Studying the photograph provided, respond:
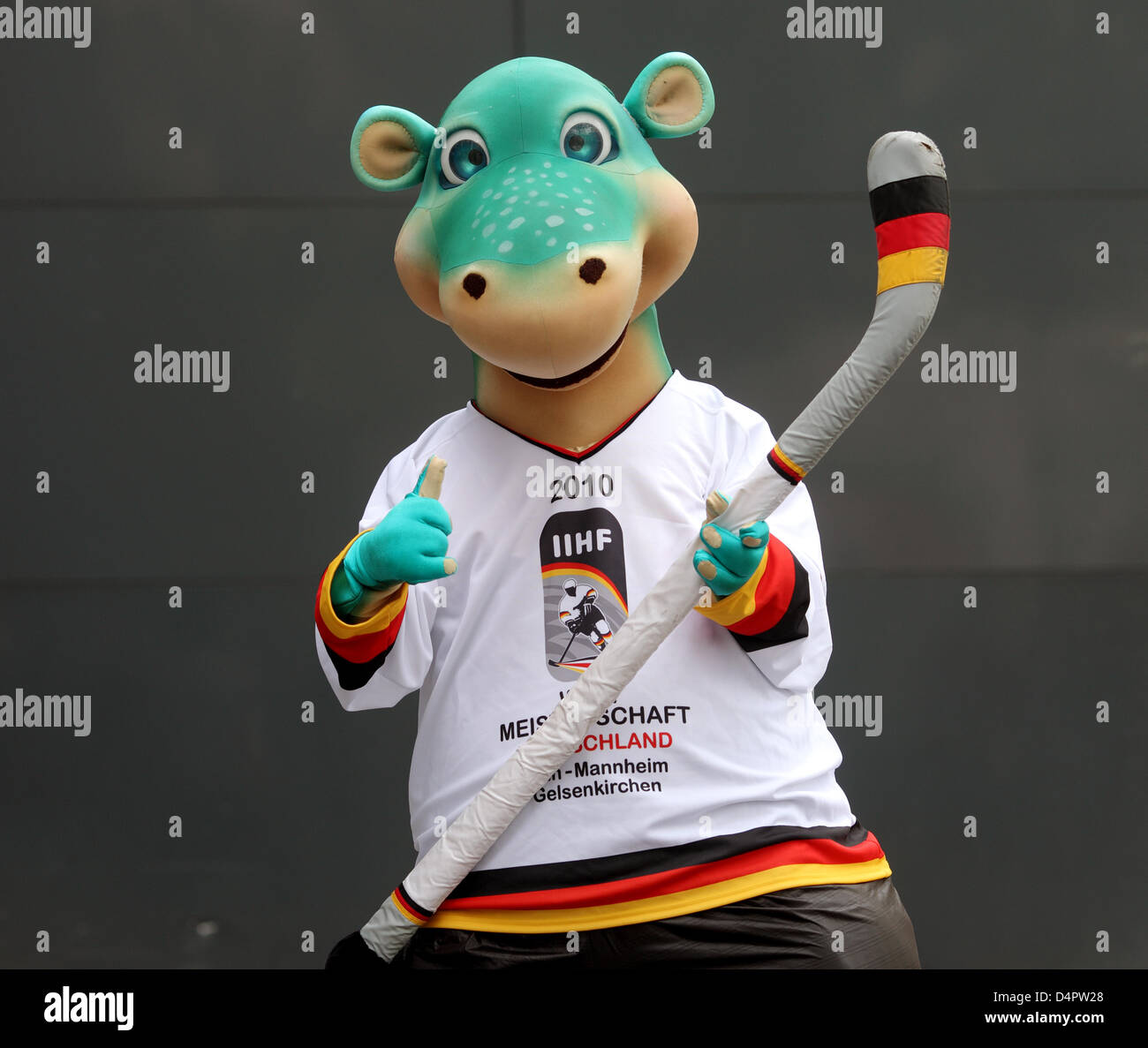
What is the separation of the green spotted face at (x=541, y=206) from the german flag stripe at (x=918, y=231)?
1.30 ft

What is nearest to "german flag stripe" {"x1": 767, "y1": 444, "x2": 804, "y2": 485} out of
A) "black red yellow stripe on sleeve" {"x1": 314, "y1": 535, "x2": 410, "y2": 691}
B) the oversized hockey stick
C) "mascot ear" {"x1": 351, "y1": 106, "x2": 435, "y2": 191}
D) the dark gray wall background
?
the oversized hockey stick

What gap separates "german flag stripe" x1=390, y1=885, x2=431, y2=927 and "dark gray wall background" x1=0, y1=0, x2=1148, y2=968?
5.71 ft

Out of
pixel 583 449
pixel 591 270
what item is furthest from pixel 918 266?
pixel 583 449

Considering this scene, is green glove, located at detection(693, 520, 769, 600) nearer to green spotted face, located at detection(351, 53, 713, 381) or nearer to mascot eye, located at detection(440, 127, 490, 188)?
green spotted face, located at detection(351, 53, 713, 381)

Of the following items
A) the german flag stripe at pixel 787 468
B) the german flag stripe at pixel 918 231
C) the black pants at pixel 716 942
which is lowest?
the black pants at pixel 716 942

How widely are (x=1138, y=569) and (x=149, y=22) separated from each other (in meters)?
3.62

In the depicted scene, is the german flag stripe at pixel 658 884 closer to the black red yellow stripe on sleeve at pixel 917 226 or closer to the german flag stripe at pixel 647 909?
the german flag stripe at pixel 647 909

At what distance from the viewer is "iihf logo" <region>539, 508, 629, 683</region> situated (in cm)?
210

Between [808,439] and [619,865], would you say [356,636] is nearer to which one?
[619,865]

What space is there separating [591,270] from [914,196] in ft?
1.79

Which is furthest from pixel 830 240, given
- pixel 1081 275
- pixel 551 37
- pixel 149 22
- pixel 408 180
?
pixel 149 22

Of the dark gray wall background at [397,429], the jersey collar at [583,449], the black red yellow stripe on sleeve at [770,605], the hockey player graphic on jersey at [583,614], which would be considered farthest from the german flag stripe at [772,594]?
the dark gray wall background at [397,429]

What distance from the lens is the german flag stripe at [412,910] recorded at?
2.06m
